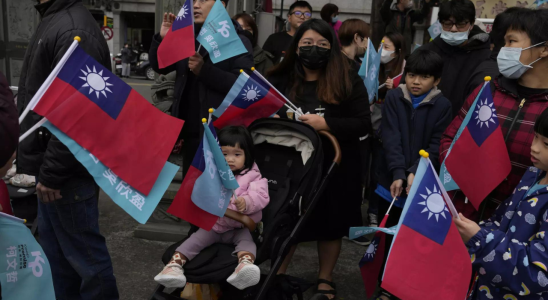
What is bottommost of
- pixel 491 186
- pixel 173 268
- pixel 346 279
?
pixel 346 279

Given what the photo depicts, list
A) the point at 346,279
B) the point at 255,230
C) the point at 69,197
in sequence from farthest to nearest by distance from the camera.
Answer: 1. the point at 346,279
2. the point at 255,230
3. the point at 69,197

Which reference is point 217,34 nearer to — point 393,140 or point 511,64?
point 393,140

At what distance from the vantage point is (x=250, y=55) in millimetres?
3896

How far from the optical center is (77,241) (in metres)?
2.81

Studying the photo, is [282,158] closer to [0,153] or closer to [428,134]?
[428,134]

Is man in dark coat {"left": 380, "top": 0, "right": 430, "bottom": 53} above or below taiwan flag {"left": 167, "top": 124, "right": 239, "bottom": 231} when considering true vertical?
above

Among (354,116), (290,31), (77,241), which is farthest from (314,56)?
(290,31)

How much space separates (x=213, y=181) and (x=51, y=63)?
1.14 m

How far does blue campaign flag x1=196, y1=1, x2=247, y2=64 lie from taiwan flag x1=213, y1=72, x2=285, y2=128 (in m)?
0.31

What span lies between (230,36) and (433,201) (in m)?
1.94

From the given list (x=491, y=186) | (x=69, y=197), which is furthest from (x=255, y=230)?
(x=491, y=186)

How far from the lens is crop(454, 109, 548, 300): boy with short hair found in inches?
77.5

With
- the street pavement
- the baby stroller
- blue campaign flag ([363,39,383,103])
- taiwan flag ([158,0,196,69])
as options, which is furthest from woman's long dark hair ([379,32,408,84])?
taiwan flag ([158,0,196,69])

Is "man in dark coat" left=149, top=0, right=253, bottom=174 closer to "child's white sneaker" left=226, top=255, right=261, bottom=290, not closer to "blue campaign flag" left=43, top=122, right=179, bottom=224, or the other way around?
"blue campaign flag" left=43, top=122, right=179, bottom=224
